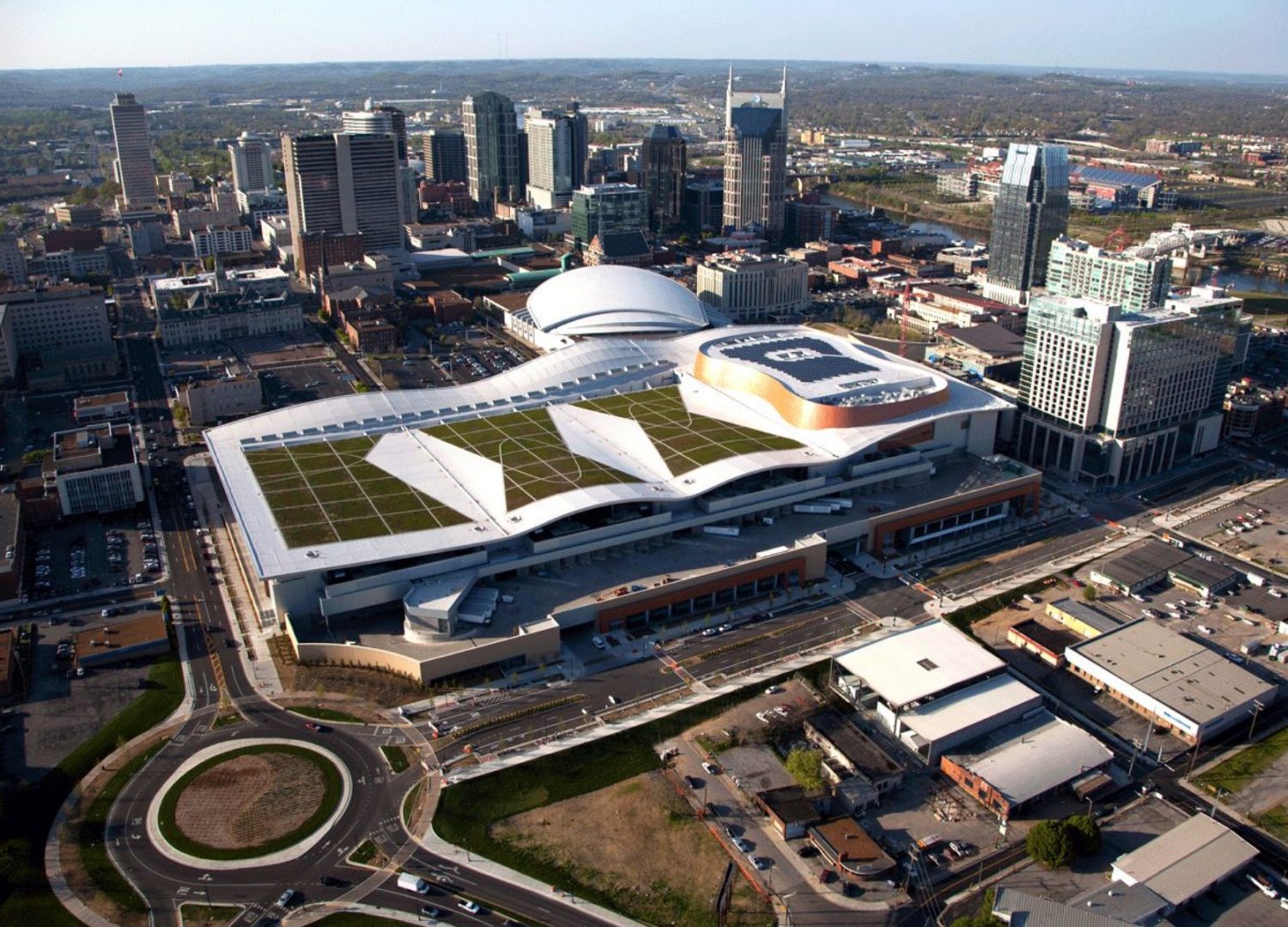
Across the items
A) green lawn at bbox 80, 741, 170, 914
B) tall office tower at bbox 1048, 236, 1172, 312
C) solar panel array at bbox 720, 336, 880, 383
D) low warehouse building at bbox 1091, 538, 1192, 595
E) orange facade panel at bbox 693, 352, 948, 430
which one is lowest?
green lawn at bbox 80, 741, 170, 914

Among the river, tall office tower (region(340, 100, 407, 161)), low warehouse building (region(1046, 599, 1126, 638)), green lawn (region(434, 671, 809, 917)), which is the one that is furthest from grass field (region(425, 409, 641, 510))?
the river

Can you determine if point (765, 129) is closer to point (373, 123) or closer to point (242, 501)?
point (373, 123)

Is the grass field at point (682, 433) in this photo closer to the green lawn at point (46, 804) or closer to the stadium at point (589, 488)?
the stadium at point (589, 488)

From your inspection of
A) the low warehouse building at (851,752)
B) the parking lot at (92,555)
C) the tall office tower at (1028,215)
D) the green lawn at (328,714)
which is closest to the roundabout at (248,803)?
the green lawn at (328,714)

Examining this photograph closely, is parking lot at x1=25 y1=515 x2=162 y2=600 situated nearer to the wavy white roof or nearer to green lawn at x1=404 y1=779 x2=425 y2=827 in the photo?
the wavy white roof

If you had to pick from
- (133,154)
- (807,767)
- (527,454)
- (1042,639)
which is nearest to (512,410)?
(527,454)

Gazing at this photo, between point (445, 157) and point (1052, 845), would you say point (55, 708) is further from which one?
point (445, 157)

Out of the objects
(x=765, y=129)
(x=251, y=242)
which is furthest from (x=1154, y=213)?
(x=251, y=242)

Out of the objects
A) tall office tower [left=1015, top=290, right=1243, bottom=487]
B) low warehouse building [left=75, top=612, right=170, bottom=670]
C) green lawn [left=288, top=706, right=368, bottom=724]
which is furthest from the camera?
tall office tower [left=1015, top=290, right=1243, bottom=487]
